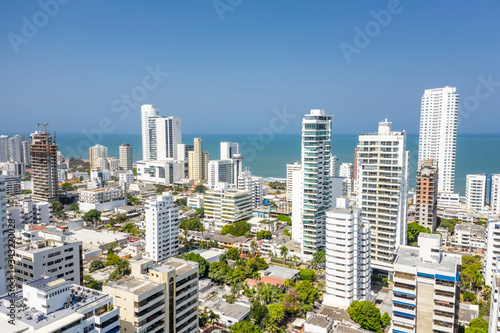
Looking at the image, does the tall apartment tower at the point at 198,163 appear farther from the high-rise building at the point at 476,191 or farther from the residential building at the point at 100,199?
the high-rise building at the point at 476,191

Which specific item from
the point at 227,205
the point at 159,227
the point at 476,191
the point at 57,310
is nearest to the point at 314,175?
the point at 159,227

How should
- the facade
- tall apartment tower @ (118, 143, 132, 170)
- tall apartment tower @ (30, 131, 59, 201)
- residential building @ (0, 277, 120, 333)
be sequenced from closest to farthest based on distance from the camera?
1. residential building @ (0, 277, 120, 333)
2. the facade
3. tall apartment tower @ (30, 131, 59, 201)
4. tall apartment tower @ (118, 143, 132, 170)

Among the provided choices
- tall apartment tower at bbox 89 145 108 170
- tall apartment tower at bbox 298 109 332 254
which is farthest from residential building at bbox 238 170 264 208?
tall apartment tower at bbox 89 145 108 170

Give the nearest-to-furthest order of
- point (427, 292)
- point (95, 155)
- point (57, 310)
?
point (57, 310)
point (427, 292)
point (95, 155)

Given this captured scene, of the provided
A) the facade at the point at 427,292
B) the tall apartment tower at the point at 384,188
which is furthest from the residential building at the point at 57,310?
the tall apartment tower at the point at 384,188

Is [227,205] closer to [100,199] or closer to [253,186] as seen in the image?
[253,186]

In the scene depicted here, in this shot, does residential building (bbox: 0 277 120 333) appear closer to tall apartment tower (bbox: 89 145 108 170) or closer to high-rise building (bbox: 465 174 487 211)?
high-rise building (bbox: 465 174 487 211)
